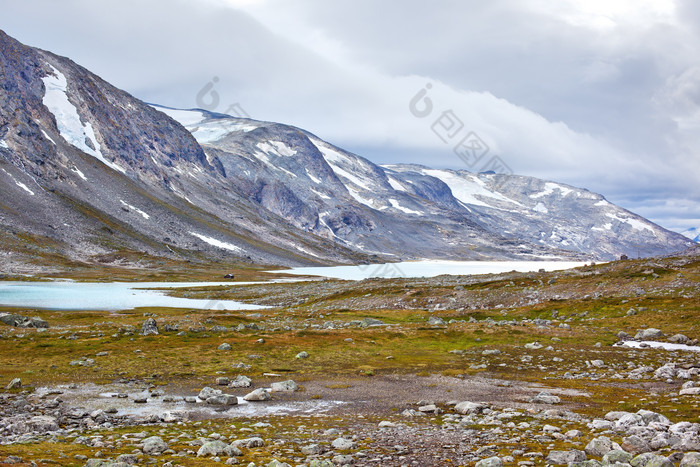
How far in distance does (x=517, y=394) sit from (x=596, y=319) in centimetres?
3415

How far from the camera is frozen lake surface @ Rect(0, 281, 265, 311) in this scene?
9131 centimetres

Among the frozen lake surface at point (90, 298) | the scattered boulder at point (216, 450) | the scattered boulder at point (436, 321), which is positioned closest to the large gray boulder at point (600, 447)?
the scattered boulder at point (216, 450)

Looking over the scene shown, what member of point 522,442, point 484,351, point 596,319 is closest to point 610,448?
point 522,442

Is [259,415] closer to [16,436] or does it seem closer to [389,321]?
[16,436]

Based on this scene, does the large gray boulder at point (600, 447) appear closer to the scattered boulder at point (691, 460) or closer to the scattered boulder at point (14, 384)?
the scattered boulder at point (691, 460)

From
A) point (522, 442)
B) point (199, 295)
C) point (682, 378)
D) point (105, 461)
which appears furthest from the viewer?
point (199, 295)

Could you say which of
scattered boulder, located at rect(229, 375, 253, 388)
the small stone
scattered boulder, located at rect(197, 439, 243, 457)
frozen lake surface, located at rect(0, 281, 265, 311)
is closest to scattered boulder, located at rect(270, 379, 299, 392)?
scattered boulder, located at rect(229, 375, 253, 388)

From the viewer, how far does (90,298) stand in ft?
343

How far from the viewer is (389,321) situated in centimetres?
6469

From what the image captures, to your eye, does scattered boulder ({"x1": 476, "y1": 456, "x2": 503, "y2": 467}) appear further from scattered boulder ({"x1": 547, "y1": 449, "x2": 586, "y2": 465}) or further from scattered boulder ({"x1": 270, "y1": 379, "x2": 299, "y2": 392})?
scattered boulder ({"x1": 270, "y1": 379, "x2": 299, "y2": 392})

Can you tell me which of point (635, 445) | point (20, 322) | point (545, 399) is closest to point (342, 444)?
point (635, 445)

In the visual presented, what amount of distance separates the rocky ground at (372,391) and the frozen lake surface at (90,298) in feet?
104

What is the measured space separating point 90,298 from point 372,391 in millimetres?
92318

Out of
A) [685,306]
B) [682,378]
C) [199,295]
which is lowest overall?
[199,295]
